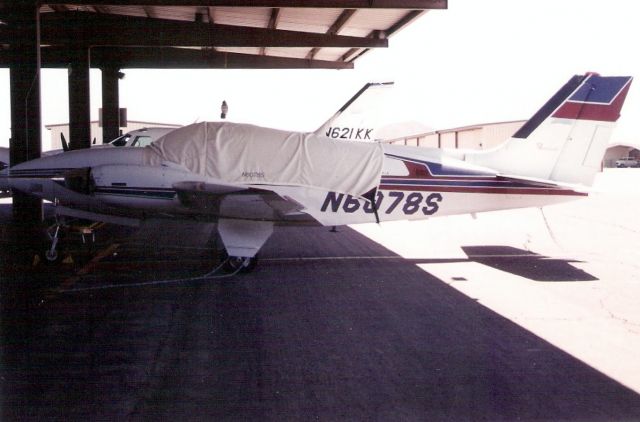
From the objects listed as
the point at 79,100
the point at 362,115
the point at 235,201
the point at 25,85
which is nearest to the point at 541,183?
the point at 235,201

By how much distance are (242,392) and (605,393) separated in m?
2.71

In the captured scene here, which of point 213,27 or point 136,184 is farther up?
point 213,27

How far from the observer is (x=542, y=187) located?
10.6 meters

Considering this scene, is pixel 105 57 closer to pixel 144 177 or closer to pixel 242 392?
pixel 144 177

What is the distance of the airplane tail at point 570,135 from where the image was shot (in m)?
10.8

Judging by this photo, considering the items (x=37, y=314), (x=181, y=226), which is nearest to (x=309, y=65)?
(x=181, y=226)

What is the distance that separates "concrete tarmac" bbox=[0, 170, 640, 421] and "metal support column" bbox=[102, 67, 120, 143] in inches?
510

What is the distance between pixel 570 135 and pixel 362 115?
372 inches

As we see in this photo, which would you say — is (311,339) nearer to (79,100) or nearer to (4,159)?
(79,100)

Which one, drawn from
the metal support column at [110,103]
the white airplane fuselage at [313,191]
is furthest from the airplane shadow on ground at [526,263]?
the metal support column at [110,103]

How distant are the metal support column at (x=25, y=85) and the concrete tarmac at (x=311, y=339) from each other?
7.88ft

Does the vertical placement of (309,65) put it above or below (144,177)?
above

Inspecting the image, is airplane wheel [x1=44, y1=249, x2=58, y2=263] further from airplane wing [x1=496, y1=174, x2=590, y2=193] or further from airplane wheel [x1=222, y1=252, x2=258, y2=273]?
airplane wing [x1=496, y1=174, x2=590, y2=193]

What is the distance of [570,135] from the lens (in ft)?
35.8
